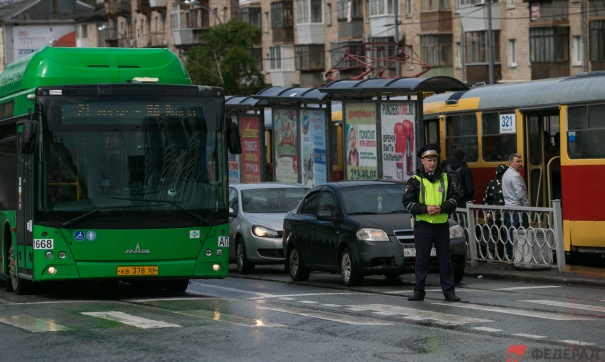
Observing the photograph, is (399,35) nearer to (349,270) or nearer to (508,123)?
(508,123)

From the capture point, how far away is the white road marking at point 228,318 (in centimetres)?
1374

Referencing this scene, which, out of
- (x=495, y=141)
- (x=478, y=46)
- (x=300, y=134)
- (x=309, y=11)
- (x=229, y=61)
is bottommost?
(x=495, y=141)

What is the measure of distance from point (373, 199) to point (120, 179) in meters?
4.35

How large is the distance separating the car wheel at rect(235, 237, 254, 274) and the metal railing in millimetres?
3886

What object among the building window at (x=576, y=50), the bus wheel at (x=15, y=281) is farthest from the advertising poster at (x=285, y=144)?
the building window at (x=576, y=50)

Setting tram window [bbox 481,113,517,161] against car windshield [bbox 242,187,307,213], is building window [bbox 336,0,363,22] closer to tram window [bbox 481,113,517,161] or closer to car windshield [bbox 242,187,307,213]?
tram window [bbox 481,113,517,161]

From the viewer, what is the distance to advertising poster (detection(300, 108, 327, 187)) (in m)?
30.6

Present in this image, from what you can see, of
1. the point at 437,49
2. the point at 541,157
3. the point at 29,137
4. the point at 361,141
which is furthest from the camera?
the point at 437,49

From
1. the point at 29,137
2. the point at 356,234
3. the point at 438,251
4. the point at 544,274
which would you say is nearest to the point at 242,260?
the point at 356,234

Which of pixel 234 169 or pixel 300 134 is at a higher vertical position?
pixel 300 134

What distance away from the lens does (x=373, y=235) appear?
19.6m

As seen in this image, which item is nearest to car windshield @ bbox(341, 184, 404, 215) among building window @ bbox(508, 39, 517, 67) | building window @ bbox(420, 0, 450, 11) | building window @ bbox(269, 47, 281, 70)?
building window @ bbox(508, 39, 517, 67)

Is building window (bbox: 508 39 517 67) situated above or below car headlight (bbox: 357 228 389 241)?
above

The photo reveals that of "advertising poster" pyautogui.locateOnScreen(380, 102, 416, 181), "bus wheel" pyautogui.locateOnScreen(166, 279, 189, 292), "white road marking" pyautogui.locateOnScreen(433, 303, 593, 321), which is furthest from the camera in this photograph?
"advertising poster" pyautogui.locateOnScreen(380, 102, 416, 181)
